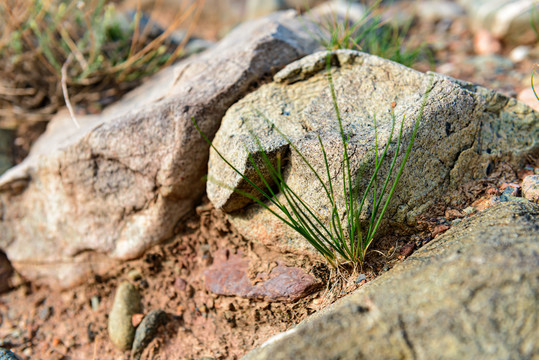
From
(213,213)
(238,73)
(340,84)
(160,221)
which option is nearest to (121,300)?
(160,221)

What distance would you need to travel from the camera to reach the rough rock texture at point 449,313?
1.06 metres

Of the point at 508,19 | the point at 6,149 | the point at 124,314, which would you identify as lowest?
the point at 508,19

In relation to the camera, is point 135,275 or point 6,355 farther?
point 135,275

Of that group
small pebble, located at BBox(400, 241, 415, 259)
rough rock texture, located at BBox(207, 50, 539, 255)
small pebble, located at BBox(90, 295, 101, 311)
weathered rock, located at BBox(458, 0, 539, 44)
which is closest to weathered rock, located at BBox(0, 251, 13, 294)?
small pebble, located at BBox(90, 295, 101, 311)

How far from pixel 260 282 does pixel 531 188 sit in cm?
114

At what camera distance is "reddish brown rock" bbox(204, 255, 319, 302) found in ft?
5.61

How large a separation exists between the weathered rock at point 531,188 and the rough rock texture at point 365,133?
0.48ft

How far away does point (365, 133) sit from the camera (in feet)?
5.48

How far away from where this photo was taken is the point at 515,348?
1.03m

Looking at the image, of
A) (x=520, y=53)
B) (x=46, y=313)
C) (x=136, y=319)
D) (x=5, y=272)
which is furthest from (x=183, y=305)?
(x=520, y=53)

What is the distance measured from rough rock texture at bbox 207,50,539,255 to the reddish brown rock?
130 mm

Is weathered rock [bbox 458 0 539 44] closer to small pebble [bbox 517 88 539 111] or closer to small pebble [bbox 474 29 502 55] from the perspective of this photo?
small pebble [bbox 474 29 502 55]

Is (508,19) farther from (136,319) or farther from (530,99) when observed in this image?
(136,319)

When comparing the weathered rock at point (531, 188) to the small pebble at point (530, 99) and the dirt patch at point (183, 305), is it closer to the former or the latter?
the small pebble at point (530, 99)
